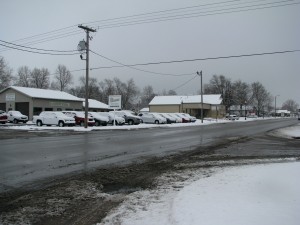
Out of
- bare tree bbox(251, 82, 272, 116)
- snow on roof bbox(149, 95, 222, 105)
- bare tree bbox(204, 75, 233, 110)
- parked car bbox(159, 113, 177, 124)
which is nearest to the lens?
parked car bbox(159, 113, 177, 124)

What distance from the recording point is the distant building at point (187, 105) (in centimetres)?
9088

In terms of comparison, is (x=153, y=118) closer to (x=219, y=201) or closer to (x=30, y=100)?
(x=30, y=100)

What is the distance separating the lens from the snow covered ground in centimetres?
563

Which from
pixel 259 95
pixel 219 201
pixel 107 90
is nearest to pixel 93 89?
pixel 107 90

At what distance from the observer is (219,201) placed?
21.9 feet

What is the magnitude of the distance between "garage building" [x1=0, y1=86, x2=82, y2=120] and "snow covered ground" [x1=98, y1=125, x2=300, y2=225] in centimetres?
4825

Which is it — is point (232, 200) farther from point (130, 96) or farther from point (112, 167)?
point (130, 96)

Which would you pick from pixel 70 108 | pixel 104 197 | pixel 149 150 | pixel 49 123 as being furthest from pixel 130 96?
pixel 104 197

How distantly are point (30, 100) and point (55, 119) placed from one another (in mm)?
18307

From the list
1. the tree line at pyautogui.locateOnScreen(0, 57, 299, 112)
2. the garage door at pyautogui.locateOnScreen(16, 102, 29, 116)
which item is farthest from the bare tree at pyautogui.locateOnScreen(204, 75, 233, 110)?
the garage door at pyautogui.locateOnScreen(16, 102, 29, 116)

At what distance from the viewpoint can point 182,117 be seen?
61094 mm

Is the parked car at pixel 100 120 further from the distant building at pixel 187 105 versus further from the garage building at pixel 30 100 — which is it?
the distant building at pixel 187 105

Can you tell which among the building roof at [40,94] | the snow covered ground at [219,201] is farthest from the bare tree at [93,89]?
the snow covered ground at [219,201]

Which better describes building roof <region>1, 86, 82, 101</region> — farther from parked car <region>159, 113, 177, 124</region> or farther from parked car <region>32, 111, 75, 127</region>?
parked car <region>159, 113, 177, 124</region>
